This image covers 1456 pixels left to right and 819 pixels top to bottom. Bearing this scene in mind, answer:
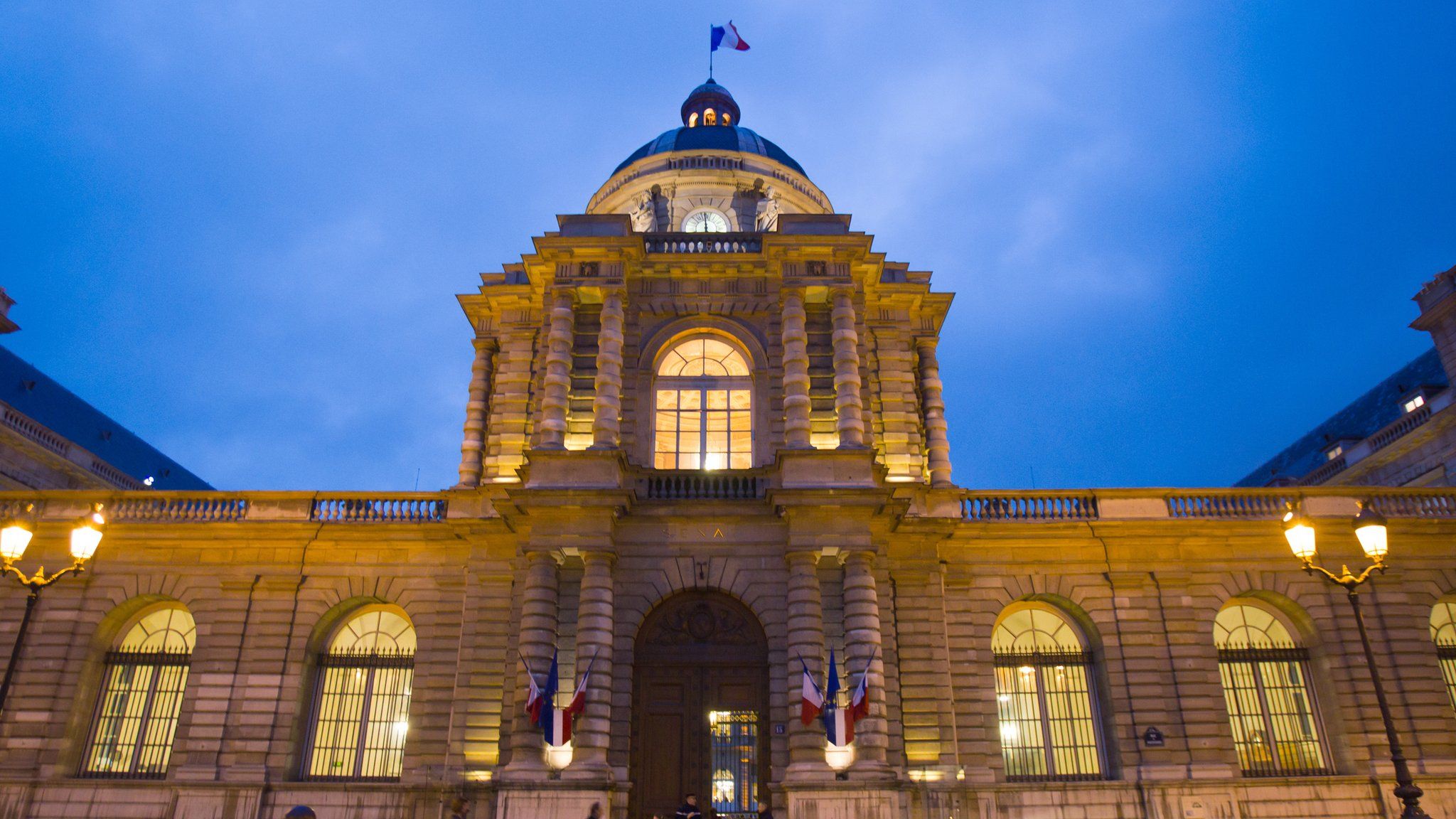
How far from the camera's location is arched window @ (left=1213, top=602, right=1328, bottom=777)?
68.5 feet

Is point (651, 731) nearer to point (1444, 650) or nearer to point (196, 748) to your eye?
point (196, 748)

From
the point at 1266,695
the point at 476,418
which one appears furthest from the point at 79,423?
the point at 1266,695

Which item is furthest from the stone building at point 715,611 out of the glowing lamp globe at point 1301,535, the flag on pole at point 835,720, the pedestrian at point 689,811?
the glowing lamp globe at point 1301,535

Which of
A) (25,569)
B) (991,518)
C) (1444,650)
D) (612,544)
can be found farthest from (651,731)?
(1444,650)

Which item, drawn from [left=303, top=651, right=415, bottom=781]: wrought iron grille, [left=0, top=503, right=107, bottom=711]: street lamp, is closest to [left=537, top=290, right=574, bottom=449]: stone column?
[left=303, top=651, right=415, bottom=781]: wrought iron grille

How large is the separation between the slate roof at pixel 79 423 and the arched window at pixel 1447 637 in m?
39.8

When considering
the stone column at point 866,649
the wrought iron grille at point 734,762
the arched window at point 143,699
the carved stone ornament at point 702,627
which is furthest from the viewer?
the arched window at point 143,699

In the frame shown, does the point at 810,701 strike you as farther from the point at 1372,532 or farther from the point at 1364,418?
the point at 1364,418

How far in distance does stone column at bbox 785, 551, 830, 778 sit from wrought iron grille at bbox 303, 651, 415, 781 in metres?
8.84

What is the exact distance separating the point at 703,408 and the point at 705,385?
60 cm

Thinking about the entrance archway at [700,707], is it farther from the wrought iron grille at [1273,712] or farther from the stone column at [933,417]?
→ the wrought iron grille at [1273,712]

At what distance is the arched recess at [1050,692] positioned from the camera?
20812mm

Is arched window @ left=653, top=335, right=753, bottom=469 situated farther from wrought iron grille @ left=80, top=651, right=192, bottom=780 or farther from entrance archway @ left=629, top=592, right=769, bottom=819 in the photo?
wrought iron grille @ left=80, top=651, right=192, bottom=780

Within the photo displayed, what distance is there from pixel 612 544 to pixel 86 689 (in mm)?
13000
